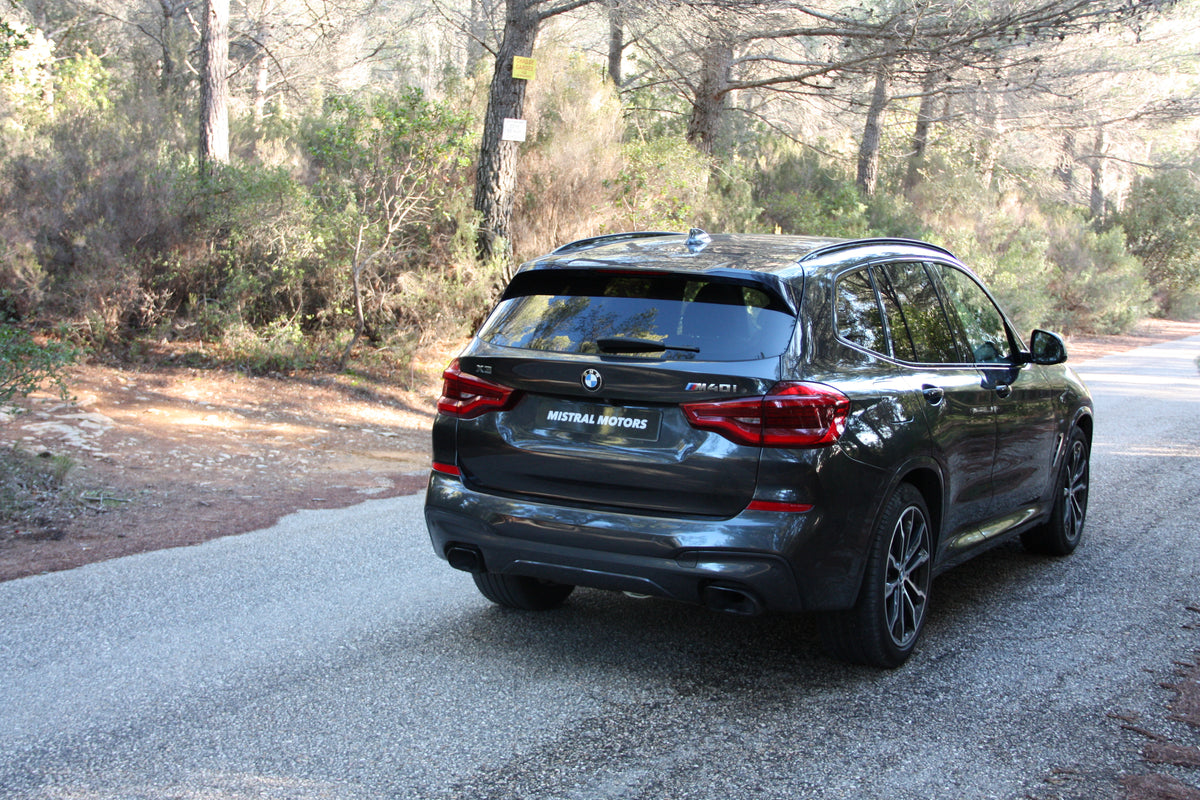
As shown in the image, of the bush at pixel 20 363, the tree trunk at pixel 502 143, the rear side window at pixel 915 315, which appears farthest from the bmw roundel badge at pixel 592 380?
the tree trunk at pixel 502 143

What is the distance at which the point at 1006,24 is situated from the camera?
13844 mm

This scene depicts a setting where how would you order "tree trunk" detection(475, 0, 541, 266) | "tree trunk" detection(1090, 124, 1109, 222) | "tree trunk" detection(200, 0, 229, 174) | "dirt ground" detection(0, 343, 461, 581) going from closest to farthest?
"dirt ground" detection(0, 343, 461, 581) → "tree trunk" detection(475, 0, 541, 266) → "tree trunk" detection(200, 0, 229, 174) → "tree trunk" detection(1090, 124, 1109, 222)

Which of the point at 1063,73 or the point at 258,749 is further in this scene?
the point at 1063,73

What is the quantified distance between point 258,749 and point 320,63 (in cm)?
2570

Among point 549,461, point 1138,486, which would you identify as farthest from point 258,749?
point 1138,486

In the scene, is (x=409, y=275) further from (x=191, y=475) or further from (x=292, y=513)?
(x=292, y=513)

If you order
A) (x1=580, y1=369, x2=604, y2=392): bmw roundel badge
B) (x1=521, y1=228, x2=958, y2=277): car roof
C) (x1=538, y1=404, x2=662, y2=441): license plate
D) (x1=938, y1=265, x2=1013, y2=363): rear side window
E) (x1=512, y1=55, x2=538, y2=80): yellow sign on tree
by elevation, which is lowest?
(x1=538, y1=404, x2=662, y2=441): license plate

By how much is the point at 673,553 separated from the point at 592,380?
2.50 feet

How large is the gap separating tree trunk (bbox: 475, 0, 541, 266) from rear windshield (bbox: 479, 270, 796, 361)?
9.44 m

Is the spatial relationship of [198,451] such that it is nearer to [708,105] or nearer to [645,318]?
[645,318]

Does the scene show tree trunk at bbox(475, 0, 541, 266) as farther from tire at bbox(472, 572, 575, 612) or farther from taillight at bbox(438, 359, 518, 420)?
taillight at bbox(438, 359, 518, 420)

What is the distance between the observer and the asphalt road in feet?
12.0

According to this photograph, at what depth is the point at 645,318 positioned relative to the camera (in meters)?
4.49

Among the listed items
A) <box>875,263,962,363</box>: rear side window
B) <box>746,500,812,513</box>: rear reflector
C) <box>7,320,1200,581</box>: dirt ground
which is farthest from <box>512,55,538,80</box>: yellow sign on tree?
<box>746,500,812,513</box>: rear reflector
